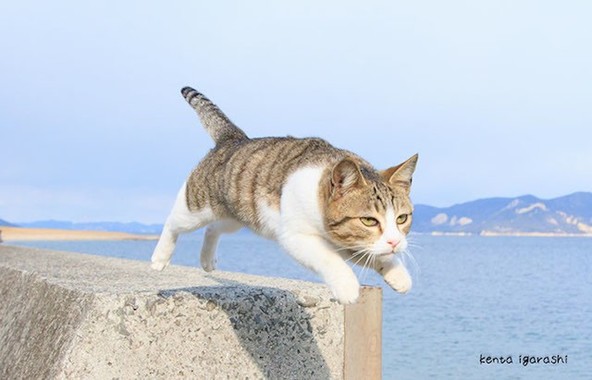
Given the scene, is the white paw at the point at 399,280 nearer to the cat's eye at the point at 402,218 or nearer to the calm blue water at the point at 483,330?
the cat's eye at the point at 402,218

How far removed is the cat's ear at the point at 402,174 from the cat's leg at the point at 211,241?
130cm

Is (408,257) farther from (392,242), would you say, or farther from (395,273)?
(392,242)

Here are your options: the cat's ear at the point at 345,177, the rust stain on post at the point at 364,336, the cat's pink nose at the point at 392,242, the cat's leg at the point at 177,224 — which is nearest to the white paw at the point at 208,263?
the cat's leg at the point at 177,224

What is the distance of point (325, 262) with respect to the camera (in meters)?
3.39

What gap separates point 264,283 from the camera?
617 centimetres

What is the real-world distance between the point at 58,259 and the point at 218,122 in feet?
14.8

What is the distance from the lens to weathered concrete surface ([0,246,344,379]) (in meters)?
4.88

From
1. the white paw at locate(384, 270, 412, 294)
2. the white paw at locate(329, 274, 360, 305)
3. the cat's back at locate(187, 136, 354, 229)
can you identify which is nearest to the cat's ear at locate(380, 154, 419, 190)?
the cat's back at locate(187, 136, 354, 229)

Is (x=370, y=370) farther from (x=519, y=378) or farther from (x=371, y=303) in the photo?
(x=519, y=378)

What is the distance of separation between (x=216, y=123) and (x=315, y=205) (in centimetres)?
166

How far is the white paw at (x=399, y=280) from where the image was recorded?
3611 mm

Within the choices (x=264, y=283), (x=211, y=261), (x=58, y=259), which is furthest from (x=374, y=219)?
(x=58, y=259)

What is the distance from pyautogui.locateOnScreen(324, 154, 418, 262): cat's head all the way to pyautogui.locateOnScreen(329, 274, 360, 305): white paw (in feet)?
0.63

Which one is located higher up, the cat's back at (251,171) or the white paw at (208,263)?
the cat's back at (251,171)
